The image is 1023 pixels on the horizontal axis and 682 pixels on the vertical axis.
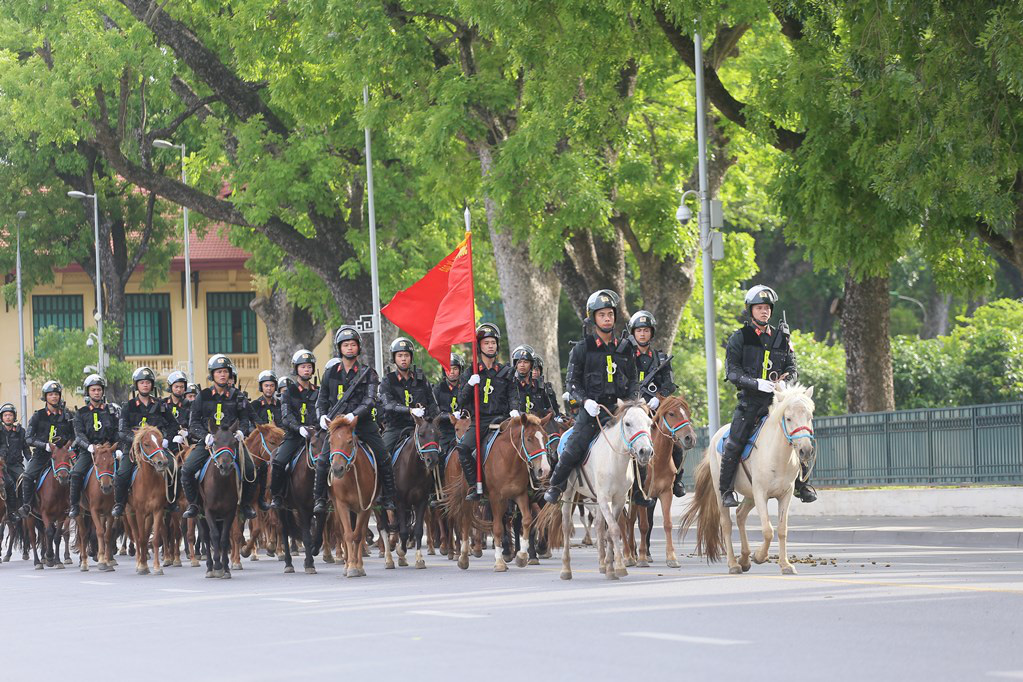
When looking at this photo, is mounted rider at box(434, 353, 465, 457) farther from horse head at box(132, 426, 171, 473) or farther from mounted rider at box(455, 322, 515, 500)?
horse head at box(132, 426, 171, 473)

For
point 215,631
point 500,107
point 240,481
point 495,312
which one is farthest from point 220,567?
point 495,312

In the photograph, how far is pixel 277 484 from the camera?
2103 centimetres

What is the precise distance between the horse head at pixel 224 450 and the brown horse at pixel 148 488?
127 cm

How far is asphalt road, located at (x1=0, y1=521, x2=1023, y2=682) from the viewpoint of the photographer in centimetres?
988

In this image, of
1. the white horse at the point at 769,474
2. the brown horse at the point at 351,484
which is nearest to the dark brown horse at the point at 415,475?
the brown horse at the point at 351,484

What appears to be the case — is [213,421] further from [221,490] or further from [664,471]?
[664,471]

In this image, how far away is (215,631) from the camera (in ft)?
43.2

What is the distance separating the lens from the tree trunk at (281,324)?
50.6 m

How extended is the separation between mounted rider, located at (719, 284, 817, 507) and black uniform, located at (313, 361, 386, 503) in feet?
15.4

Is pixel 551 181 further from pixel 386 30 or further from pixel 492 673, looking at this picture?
pixel 492 673

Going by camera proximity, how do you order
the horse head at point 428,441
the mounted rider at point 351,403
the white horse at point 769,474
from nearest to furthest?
the white horse at point 769,474, the mounted rider at point 351,403, the horse head at point 428,441

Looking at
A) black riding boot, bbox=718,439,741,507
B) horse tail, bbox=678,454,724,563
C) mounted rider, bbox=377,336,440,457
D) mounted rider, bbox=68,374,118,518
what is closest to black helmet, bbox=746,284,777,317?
black riding boot, bbox=718,439,741,507

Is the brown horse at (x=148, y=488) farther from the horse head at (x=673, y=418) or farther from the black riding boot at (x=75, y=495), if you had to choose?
the horse head at (x=673, y=418)

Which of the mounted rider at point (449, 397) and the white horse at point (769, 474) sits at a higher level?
the mounted rider at point (449, 397)
